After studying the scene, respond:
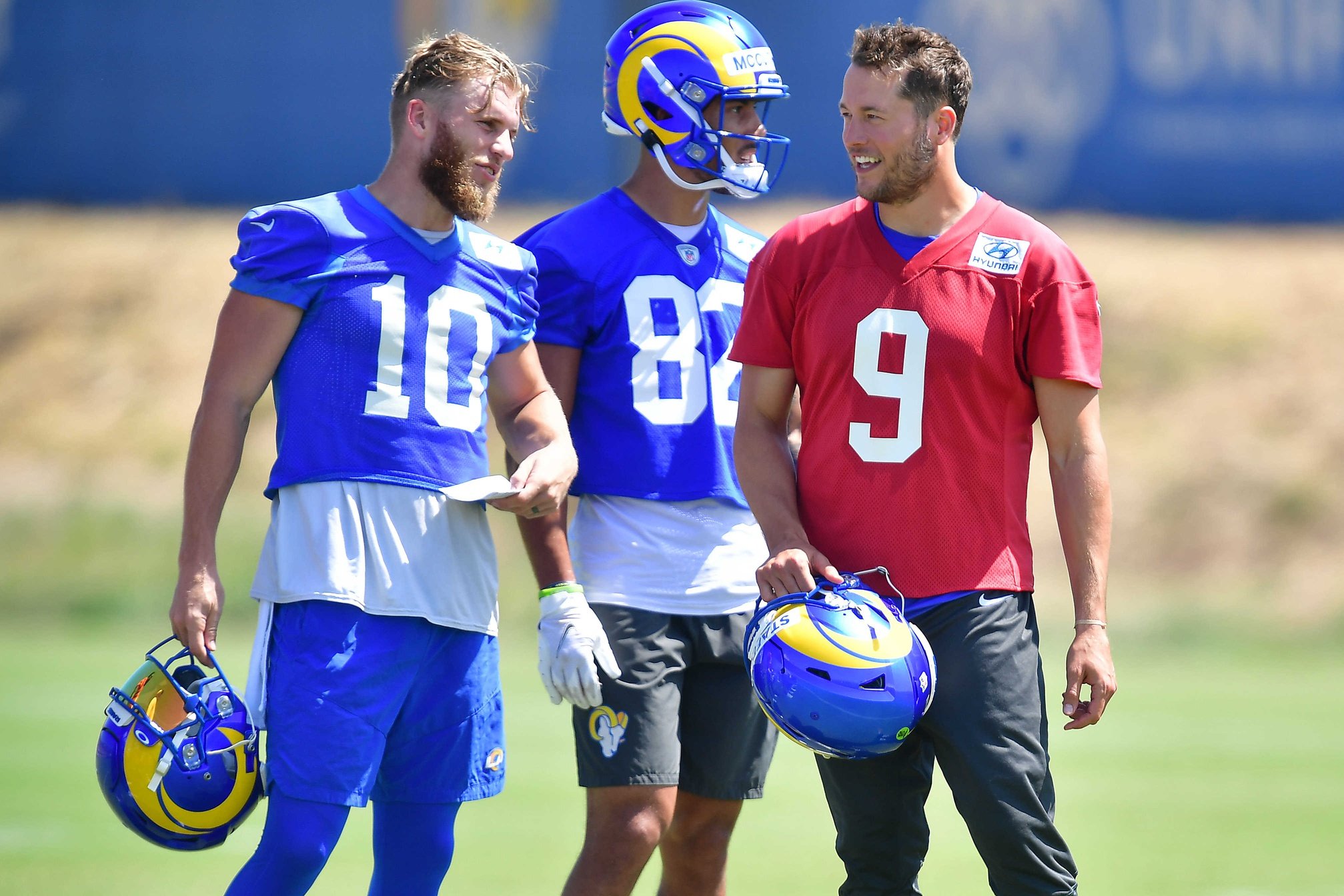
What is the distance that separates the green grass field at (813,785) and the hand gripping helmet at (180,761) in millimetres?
2010

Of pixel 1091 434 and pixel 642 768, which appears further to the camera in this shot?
pixel 642 768

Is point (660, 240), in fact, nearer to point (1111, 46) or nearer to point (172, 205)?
point (1111, 46)

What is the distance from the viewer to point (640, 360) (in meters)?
3.97

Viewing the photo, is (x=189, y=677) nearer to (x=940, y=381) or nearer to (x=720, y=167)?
(x=940, y=381)

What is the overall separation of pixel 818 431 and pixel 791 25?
12.7m

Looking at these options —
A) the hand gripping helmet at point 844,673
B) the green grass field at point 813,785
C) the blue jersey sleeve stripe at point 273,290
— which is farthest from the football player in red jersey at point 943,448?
the green grass field at point 813,785

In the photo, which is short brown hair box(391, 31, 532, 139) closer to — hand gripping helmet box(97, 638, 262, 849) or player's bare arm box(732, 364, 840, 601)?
player's bare arm box(732, 364, 840, 601)

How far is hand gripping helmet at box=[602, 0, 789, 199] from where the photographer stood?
160 inches

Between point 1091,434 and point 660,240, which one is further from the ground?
point 660,240

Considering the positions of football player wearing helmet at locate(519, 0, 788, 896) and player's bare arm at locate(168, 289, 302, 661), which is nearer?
player's bare arm at locate(168, 289, 302, 661)

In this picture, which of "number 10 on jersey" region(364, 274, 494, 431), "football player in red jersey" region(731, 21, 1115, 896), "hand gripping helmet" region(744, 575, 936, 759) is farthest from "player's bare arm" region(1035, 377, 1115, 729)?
"number 10 on jersey" region(364, 274, 494, 431)

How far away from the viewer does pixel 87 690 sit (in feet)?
30.2

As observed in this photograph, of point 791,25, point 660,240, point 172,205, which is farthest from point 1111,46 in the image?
point 660,240

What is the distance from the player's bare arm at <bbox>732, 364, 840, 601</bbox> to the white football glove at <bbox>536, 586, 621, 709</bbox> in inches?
15.3
